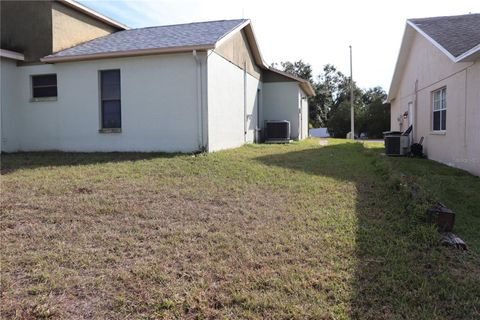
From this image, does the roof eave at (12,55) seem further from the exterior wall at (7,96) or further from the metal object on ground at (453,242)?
the metal object on ground at (453,242)

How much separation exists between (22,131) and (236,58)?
8003 mm

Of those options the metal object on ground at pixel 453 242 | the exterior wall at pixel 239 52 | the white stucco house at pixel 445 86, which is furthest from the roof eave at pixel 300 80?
the metal object on ground at pixel 453 242

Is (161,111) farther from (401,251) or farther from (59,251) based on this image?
(401,251)

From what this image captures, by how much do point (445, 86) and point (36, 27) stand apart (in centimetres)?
1287

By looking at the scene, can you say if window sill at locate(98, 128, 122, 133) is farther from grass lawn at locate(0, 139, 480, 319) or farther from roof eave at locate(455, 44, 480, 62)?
roof eave at locate(455, 44, 480, 62)

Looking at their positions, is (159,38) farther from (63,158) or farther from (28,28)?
(63,158)

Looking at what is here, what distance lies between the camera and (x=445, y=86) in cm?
1041

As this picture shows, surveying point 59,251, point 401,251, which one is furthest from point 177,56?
point 401,251

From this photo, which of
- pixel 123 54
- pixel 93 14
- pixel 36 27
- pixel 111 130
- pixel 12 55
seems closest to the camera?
pixel 123 54

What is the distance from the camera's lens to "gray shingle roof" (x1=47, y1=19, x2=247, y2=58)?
11.1 metres

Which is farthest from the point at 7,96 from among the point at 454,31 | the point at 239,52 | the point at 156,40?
the point at 454,31

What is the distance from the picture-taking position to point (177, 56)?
11.0 m

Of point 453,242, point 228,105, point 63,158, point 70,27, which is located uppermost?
point 70,27

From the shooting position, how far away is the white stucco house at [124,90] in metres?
11.0
